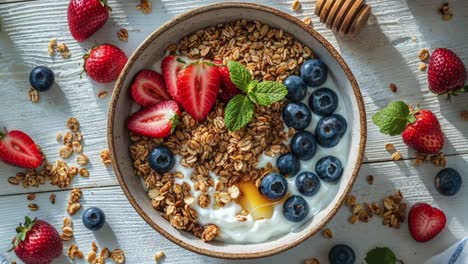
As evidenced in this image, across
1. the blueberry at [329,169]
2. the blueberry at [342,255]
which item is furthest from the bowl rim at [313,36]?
the blueberry at [342,255]

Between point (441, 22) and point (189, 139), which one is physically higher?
point (441, 22)

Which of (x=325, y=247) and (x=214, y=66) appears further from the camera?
(x=325, y=247)

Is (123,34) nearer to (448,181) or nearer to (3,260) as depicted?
(3,260)

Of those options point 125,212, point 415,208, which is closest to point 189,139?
point 125,212

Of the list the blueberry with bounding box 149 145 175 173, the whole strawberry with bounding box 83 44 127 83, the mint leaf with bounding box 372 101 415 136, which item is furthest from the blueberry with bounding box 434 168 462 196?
the whole strawberry with bounding box 83 44 127 83

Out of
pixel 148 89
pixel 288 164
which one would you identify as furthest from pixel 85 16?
pixel 288 164

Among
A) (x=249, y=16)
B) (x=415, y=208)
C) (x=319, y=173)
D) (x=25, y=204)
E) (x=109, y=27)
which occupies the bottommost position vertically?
(x=25, y=204)

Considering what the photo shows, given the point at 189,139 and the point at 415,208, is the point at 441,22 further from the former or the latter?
the point at 189,139
